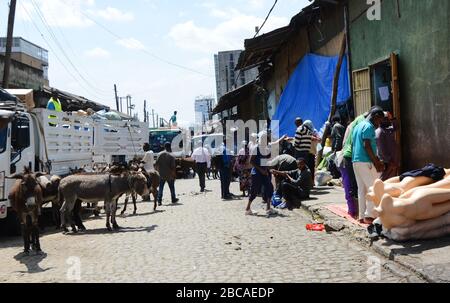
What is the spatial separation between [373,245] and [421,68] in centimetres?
352

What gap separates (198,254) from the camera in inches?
272

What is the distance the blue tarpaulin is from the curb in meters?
→ 4.06

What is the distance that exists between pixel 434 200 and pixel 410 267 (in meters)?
1.12

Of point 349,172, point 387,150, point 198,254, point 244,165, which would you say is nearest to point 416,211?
point 387,150

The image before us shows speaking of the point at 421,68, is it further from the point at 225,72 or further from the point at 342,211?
the point at 225,72

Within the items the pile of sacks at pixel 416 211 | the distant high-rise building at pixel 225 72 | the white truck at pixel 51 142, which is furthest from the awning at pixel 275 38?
the distant high-rise building at pixel 225 72

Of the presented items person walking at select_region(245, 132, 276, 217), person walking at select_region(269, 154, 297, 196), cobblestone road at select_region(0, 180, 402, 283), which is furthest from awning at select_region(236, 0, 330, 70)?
cobblestone road at select_region(0, 180, 402, 283)

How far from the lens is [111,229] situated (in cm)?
Result: 965

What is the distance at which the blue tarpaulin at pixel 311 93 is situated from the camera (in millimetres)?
13125

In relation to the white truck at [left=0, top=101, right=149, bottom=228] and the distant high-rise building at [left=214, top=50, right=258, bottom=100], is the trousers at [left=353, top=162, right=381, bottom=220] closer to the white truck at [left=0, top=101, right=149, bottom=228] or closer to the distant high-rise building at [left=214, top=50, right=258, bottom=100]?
the white truck at [left=0, top=101, right=149, bottom=228]

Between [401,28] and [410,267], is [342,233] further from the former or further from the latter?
[401,28]

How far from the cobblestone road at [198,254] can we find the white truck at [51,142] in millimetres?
1498

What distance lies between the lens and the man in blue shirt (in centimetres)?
735

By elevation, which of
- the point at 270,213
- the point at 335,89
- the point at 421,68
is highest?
the point at 335,89
